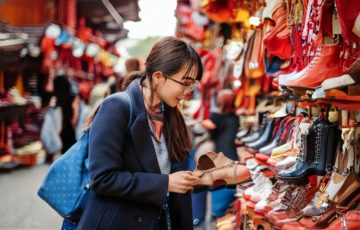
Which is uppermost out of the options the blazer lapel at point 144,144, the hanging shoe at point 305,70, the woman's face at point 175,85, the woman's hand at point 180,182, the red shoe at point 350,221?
the hanging shoe at point 305,70

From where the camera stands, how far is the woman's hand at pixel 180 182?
2734mm

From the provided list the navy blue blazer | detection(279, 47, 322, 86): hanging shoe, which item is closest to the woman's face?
the navy blue blazer

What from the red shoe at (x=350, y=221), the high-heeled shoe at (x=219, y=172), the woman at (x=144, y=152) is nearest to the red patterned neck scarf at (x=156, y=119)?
the woman at (x=144, y=152)

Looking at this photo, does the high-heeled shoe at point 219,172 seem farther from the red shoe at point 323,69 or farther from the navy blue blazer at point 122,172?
the red shoe at point 323,69

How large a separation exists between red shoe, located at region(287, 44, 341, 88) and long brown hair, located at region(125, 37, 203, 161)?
18.8 inches

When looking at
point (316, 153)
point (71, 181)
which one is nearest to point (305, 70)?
point (316, 153)

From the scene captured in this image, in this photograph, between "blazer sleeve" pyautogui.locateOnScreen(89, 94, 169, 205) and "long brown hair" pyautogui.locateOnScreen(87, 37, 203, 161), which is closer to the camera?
"blazer sleeve" pyautogui.locateOnScreen(89, 94, 169, 205)

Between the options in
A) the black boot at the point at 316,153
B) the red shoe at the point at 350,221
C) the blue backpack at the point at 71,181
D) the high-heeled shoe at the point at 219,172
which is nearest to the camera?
the red shoe at the point at 350,221

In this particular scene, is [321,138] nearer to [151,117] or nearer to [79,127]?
[151,117]

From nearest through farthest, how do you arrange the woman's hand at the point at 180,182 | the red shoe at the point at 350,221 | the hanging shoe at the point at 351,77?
the hanging shoe at the point at 351,77, the red shoe at the point at 350,221, the woman's hand at the point at 180,182

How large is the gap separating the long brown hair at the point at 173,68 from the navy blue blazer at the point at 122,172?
0.14m

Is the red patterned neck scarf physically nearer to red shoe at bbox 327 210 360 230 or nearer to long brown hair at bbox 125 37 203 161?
long brown hair at bbox 125 37 203 161

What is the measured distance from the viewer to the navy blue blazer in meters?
2.65

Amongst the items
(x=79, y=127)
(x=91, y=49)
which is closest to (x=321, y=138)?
(x=79, y=127)
